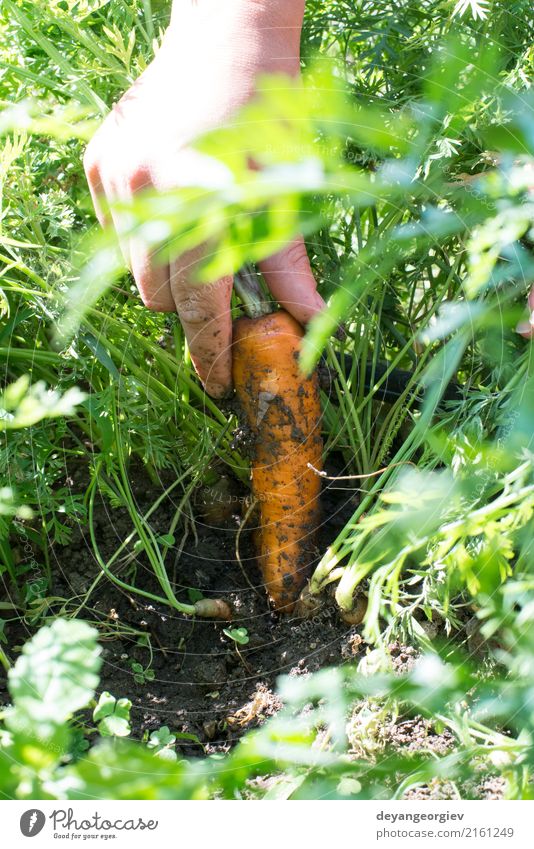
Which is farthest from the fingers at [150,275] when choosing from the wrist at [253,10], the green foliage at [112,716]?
the green foliage at [112,716]

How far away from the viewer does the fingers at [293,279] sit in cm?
107

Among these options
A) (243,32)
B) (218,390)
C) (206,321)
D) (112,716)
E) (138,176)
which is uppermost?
(243,32)

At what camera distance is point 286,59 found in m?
0.97

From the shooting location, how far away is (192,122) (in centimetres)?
87

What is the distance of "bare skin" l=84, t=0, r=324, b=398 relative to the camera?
0.89 meters

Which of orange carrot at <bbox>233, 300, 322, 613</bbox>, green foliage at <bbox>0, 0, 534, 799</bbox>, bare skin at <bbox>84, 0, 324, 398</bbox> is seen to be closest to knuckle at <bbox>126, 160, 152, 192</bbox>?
bare skin at <bbox>84, 0, 324, 398</bbox>

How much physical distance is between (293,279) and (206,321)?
130mm

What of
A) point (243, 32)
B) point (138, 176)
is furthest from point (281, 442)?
point (243, 32)

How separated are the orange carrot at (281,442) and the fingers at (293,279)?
0.03 metres

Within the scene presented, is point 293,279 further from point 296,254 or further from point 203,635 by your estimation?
point 203,635

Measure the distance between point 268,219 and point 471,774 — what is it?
1.99 feet

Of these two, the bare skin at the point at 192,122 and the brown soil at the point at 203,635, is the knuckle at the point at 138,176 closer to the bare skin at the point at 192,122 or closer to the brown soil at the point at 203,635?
the bare skin at the point at 192,122

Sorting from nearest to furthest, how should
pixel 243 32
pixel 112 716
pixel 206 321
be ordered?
pixel 112 716
pixel 243 32
pixel 206 321
